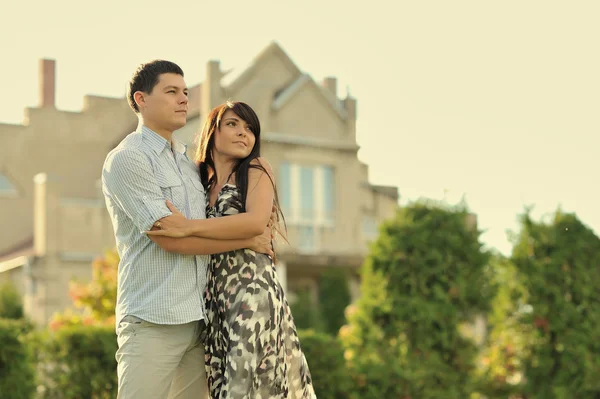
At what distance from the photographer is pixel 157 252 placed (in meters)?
4.99

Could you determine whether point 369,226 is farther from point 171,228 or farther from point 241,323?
point 171,228

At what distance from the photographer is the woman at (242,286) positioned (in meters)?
5.06

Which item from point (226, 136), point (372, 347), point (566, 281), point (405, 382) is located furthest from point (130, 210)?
point (566, 281)

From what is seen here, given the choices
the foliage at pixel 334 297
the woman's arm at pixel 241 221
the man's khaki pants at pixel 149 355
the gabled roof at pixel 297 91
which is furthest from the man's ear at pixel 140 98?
the foliage at pixel 334 297

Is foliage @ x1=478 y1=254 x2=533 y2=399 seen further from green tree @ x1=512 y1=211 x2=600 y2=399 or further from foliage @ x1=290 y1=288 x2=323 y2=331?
foliage @ x1=290 y1=288 x2=323 y2=331

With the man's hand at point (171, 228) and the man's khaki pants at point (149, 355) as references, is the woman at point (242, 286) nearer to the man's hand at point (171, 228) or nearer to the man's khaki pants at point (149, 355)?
the man's hand at point (171, 228)

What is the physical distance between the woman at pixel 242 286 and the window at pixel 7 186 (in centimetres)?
2903

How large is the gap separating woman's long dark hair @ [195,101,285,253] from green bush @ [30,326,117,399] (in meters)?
4.75

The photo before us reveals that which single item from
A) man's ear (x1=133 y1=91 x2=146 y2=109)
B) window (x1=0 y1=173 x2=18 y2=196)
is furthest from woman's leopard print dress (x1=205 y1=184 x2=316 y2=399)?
window (x1=0 y1=173 x2=18 y2=196)

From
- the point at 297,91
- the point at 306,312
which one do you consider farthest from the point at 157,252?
the point at 306,312

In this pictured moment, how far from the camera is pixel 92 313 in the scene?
16.6 m

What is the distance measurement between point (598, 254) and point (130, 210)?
29.1 feet

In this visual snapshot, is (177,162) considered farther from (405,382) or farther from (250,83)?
(250,83)

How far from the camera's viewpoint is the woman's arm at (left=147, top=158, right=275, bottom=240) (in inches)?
193
